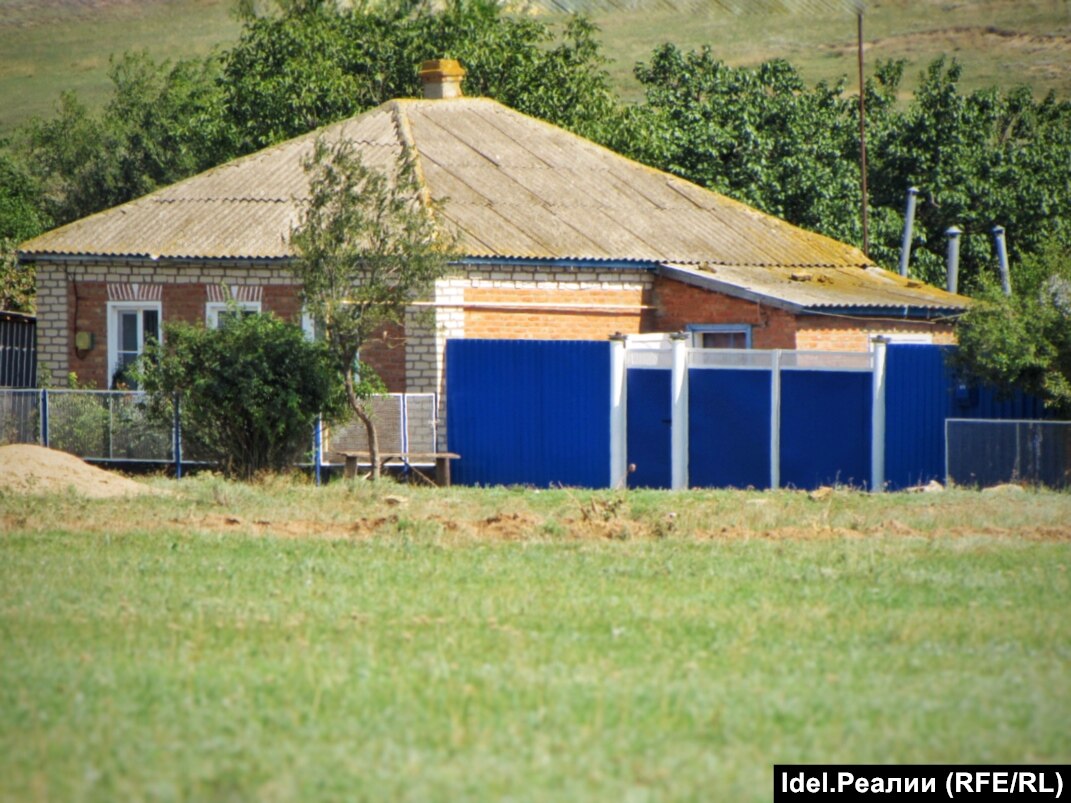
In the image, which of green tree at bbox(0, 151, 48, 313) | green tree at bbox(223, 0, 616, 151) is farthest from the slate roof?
green tree at bbox(0, 151, 48, 313)

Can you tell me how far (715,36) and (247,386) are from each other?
7258 centimetres

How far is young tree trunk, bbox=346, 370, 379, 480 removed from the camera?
17.6 m

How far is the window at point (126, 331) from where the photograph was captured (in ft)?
68.1

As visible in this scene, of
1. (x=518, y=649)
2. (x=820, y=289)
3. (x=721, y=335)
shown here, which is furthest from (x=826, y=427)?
(x=518, y=649)

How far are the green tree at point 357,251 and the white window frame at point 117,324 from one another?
420 centimetres

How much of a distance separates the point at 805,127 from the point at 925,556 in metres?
25.3

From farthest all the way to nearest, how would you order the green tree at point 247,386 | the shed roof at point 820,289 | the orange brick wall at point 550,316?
the orange brick wall at point 550,316 → the shed roof at point 820,289 → the green tree at point 247,386

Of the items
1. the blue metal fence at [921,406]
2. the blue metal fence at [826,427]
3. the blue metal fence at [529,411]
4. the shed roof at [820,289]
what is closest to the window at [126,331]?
the blue metal fence at [529,411]

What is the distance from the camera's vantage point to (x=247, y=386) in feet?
56.5

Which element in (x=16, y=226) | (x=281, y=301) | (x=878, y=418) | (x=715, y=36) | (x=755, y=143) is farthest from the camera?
(x=715, y=36)

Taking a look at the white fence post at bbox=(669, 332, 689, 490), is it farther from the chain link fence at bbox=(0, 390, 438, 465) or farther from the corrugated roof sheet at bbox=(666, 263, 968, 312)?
the chain link fence at bbox=(0, 390, 438, 465)

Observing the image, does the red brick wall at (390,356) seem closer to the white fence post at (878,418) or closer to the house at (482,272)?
the house at (482,272)

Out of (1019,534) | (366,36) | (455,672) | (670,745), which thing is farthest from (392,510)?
(366,36)

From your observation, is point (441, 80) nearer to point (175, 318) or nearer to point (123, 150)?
point (175, 318)
